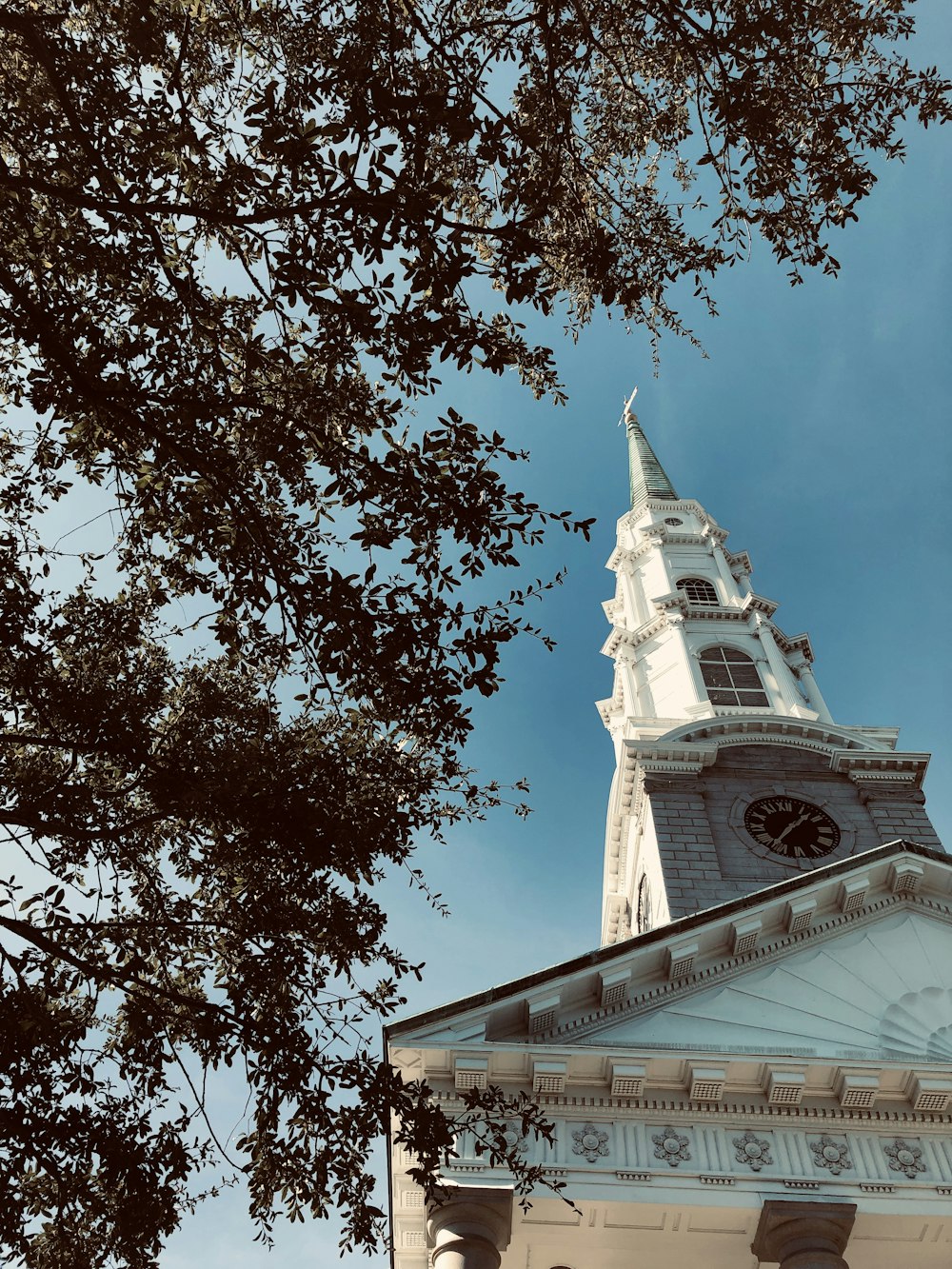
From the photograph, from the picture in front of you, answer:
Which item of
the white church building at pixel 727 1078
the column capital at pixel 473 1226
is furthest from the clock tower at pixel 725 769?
the column capital at pixel 473 1226

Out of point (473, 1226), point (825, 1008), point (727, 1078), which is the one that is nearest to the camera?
point (473, 1226)

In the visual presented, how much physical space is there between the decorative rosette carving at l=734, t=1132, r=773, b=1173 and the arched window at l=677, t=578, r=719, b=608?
21.6m

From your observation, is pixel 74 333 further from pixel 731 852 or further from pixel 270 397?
pixel 731 852

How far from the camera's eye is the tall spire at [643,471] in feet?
141

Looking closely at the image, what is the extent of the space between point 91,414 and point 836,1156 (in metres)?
13.1

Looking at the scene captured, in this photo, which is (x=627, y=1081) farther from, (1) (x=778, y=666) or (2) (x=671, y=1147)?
(1) (x=778, y=666)

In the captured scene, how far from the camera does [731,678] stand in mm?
30875

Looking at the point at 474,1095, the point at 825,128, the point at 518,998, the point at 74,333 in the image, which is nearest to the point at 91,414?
the point at 74,333

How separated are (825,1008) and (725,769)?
9.72 m

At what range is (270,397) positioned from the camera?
7.88 meters

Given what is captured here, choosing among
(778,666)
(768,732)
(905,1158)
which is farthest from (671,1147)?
(778,666)

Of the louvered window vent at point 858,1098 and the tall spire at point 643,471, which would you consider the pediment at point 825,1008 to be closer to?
the louvered window vent at point 858,1098

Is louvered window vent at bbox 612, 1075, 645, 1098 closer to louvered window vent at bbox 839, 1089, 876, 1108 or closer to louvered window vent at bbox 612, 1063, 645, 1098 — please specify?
louvered window vent at bbox 612, 1063, 645, 1098

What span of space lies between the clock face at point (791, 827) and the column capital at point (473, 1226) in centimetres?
1251
